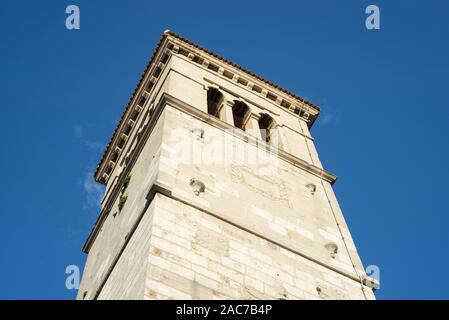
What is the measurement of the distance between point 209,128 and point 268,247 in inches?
181

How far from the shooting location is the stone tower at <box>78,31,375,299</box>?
10547 mm

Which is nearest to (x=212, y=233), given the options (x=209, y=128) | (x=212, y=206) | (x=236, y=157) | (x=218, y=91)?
(x=212, y=206)

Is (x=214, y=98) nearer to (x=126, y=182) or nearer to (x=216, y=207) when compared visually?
(x=126, y=182)

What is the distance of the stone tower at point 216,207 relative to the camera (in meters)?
10.5

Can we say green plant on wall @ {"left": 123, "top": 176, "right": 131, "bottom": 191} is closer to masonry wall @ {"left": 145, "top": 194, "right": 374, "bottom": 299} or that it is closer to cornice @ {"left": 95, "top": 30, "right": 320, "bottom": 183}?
masonry wall @ {"left": 145, "top": 194, "right": 374, "bottom": 299}

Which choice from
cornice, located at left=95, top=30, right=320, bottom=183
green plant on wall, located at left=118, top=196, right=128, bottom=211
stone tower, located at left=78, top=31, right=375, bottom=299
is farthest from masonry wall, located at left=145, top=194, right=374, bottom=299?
cornice, located at left=95, top=30, right=320, bottom=183

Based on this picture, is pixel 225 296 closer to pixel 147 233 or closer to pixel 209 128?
pixel 147 233

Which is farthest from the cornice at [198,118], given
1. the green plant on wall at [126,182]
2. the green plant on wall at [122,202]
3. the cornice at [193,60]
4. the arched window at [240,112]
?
the cornice at [193,60]

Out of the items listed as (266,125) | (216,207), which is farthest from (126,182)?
(266,125)

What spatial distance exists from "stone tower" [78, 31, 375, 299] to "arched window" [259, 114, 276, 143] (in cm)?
5

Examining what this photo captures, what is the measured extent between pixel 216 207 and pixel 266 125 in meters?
7.54

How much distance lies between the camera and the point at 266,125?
1952 cm

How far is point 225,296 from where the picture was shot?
10.1m

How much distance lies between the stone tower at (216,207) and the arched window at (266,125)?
0.15 feet
